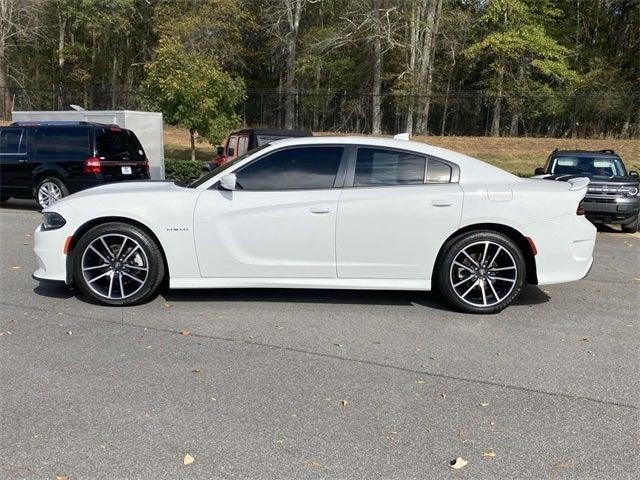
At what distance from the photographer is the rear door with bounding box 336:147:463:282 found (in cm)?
536

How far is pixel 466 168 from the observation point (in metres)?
5.54

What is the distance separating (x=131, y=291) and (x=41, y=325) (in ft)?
2.75

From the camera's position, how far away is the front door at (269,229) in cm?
535

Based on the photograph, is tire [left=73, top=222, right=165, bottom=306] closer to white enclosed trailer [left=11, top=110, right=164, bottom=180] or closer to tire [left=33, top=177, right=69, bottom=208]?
tire [left=33, top=177, right=69, bottom=208]

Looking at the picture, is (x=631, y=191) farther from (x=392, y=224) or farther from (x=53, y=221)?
(x=53, y=221)

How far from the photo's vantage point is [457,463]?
3021 mm

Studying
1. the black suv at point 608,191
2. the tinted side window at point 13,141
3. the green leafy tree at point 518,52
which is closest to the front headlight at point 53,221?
the tinted side window at point 13,141

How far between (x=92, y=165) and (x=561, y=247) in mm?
9262

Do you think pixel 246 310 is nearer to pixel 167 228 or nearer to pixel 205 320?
pixel 205 320

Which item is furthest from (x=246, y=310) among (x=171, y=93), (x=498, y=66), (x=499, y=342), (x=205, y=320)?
(x=498, y=66)

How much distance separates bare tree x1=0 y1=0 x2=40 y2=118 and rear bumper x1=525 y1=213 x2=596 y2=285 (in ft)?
121

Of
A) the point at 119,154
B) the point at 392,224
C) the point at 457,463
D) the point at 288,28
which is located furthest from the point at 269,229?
the point at 288,28

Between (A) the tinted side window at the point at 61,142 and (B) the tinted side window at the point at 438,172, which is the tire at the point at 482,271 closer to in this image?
(B) the tinted side window at the point at 438,172

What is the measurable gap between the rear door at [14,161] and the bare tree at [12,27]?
2626cm
